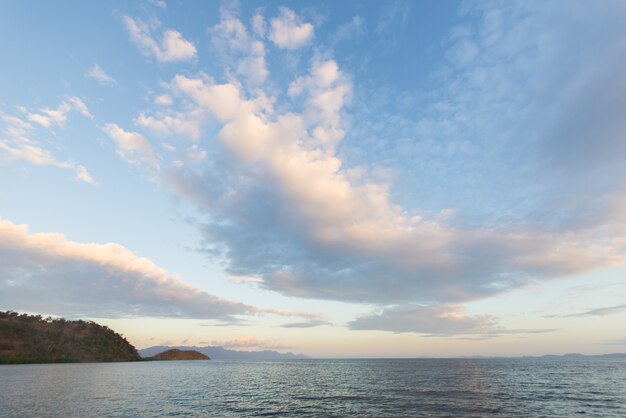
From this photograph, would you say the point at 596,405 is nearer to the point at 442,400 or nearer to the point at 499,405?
the point at 499,405

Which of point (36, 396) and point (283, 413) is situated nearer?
point (283, 413)

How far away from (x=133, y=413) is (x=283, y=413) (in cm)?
2256

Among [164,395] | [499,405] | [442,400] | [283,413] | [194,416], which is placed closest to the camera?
[194,416]

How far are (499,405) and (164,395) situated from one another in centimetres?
6586

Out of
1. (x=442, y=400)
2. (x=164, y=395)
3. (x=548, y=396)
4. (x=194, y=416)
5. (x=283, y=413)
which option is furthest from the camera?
(x=164, y=395)

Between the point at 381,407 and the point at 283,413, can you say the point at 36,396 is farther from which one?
the point at 381,407

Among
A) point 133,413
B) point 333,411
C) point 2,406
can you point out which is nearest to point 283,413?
point 333,411

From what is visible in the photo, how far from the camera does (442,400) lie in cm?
6378

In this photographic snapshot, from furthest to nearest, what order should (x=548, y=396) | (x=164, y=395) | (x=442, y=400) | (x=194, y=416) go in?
1. (x=164, y=395)
2. (x=548, y=396)
3. (x=442, y=400)
4. (x=194, y=416)

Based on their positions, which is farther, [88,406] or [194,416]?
[88,406]

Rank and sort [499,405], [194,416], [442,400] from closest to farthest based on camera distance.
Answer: [194,416]
[499,405]
[442,400]

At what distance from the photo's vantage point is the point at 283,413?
180 feet

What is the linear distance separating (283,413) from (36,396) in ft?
165

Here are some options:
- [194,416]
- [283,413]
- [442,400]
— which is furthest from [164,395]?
[442,400]
